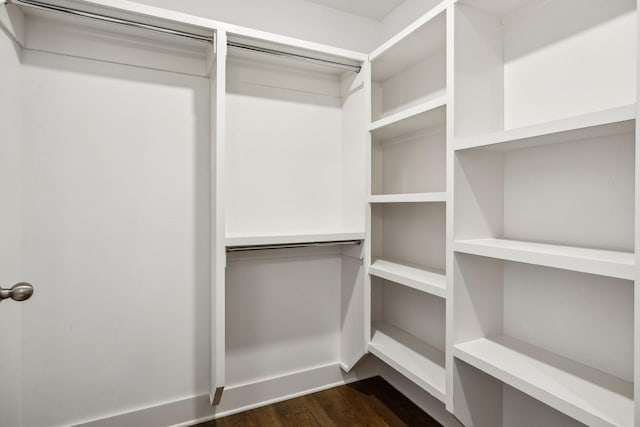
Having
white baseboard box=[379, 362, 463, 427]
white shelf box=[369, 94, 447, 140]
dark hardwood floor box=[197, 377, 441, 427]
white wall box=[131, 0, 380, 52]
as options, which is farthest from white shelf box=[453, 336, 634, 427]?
white wall box=[131, 0, 380, 52]

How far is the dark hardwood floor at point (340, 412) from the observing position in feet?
5.84

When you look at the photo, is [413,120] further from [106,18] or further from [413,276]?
[106,18]

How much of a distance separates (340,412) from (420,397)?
464mm

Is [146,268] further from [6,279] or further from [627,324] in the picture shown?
[627,324]

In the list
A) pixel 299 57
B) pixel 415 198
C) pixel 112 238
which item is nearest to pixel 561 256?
pixel 415 198

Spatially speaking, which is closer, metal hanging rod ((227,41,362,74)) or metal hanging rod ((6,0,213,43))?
metal hanging rod ((6,0,213,43))

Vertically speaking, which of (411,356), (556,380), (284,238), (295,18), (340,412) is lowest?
(340,412)

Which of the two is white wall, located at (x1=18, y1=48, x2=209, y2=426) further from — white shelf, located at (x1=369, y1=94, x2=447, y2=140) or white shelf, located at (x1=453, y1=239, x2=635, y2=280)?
white shelf, located at (x1=453, y1=239, x2=635, y2=280)

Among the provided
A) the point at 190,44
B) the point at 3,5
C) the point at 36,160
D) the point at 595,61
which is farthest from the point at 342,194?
the point at 3,5

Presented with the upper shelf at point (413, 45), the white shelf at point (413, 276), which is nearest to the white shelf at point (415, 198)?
the white shelf at point (413, 276)

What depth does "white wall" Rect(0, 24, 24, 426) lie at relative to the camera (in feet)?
4.31

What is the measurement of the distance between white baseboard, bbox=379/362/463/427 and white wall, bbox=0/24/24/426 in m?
1.91

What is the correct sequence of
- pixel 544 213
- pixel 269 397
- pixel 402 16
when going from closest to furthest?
pixel 544 213, pixel 269 397, pixel 402 16

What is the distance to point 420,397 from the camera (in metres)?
1.92
